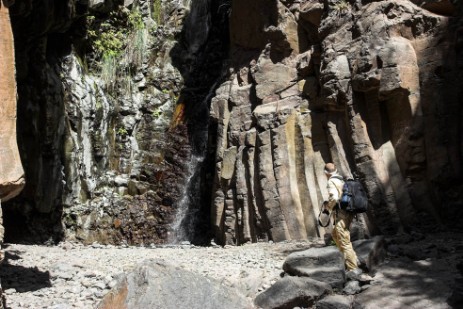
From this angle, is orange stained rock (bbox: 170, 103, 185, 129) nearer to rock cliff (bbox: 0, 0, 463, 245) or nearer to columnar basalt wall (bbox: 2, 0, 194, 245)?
rock cliff (bbox: 0, 0, 463, 245)

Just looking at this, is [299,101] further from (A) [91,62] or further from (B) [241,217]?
(A) [91,62]

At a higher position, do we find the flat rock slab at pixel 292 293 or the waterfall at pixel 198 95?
the waterfall at pixel 198 95

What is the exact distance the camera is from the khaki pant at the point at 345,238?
304 inches

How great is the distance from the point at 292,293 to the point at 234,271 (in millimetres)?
2229

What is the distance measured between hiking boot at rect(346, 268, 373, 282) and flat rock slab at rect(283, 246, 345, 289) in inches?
4.3

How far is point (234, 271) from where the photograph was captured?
30.5ft

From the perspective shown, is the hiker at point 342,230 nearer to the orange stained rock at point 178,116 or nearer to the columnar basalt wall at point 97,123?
the columnar basalt wall at point 97,123

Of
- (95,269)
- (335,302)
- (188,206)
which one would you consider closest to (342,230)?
(335,302)

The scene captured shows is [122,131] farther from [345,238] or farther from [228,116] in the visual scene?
[345,238]

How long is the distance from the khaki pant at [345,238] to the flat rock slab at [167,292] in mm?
1745

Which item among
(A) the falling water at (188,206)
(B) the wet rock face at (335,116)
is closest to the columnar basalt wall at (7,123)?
(B) the wet rock face at (335,116)

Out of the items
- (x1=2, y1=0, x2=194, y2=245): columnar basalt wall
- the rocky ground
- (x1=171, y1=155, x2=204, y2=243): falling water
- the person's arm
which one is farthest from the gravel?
(x1=171, y1=155, x2=204, y2=243): falling water

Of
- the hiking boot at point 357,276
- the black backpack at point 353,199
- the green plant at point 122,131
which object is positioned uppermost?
the green plant at point 122,131

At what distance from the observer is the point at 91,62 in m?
19.7
